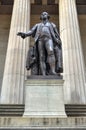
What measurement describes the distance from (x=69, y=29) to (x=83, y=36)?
27.7 ft

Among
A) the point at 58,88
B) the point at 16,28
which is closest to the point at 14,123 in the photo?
the point at 58,88

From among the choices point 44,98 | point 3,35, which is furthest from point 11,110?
point 3,35

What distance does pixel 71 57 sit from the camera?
1595cm

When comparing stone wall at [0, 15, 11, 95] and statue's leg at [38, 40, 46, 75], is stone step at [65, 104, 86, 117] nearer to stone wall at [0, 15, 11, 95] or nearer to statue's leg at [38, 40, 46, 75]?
statue's leg at [38, 40, 46, 75]

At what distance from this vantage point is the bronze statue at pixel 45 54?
921 cm

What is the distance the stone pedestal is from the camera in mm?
8320

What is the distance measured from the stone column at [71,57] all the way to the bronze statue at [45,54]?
5551 mm

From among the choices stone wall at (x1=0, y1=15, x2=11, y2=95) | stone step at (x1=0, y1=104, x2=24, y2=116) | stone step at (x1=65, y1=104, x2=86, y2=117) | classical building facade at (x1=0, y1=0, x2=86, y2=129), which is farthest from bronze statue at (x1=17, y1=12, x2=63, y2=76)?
stone wall at (x1=0, y1=15, x2=11, y2=95)

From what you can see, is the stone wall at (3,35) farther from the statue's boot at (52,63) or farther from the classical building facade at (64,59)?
the statue's boot at (52,63)

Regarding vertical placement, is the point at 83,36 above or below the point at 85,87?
above

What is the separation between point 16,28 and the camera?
16.9m

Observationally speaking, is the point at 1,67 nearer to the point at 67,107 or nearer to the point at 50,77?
the point at 67,107

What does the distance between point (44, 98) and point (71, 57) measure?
7.84 meters

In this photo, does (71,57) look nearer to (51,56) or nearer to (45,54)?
(45,54)
